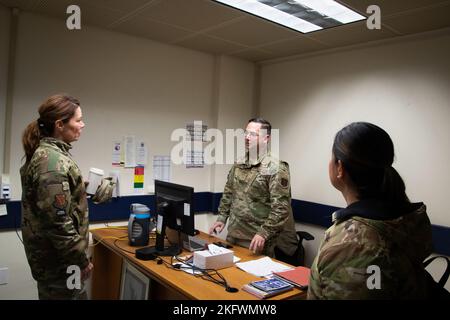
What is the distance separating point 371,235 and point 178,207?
4.22 feet

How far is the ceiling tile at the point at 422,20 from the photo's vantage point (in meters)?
2.19

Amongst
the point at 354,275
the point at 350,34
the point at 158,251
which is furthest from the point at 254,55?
the point at 354,275

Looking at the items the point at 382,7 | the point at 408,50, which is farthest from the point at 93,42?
the point at 408,50

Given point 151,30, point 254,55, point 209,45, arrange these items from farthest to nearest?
point 254,55
point 209,45
point 151,30

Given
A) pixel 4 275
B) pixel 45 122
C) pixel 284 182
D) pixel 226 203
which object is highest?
pixel 45 122

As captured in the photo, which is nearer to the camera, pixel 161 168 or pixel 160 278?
pixel 160 278

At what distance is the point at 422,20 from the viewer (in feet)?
7.68

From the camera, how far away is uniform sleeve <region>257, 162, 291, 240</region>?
2264mm

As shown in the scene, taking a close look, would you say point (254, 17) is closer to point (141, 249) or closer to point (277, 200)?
point (277, 200)

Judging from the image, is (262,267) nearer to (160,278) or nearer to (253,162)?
(160,278)

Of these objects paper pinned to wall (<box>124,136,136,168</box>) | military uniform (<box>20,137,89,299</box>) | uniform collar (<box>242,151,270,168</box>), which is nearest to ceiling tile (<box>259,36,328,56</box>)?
uniform collar (<box>242,151,270,168</box>)

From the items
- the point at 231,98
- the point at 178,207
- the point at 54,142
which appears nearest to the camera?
the point at 54,142

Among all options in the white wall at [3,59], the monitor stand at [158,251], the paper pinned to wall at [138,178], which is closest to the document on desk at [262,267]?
the monitor stand at [158,251]

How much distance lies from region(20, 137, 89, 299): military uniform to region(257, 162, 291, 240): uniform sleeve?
115 centimetres
